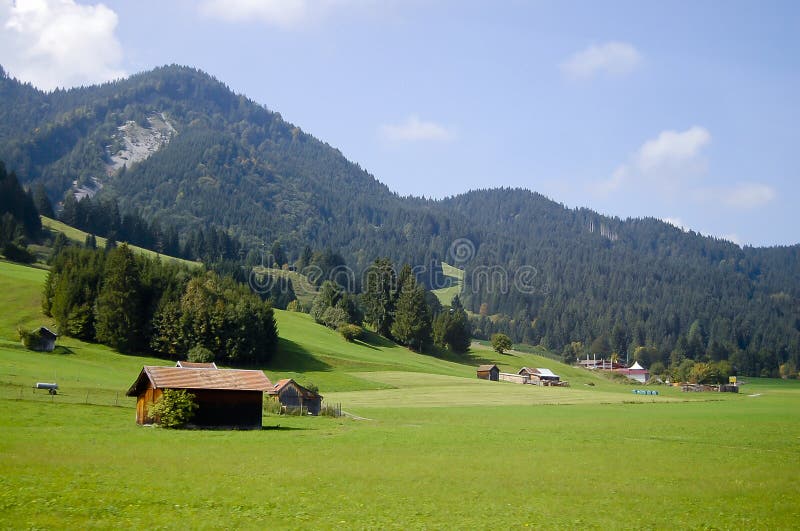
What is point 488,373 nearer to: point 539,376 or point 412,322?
point 539,376

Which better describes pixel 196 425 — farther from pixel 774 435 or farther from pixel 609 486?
pixel 774 435

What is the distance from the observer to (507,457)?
34.9 m

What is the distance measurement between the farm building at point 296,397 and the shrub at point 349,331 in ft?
200

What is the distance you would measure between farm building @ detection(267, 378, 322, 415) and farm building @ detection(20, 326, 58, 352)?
103 feet

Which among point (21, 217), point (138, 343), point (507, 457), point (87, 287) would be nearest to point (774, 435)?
point (507, 457)

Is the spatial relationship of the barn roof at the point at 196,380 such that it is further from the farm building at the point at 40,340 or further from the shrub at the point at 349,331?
the shrub at the point at 349,331

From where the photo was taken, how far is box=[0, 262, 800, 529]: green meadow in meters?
21.1

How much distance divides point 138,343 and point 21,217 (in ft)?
268

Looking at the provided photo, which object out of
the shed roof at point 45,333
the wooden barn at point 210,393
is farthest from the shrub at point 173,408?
the shed roof at point 45,333

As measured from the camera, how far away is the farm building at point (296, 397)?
62.8 metres

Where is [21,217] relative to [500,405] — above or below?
above

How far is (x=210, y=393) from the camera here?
47938 millimetres

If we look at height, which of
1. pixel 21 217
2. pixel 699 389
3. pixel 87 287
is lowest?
pixel 699 389

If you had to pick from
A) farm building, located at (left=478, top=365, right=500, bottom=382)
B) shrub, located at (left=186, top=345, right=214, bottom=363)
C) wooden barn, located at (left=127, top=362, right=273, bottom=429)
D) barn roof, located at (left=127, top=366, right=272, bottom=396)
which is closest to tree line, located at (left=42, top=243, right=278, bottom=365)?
shrub, located at (left=186, top=345, right=214, bottom=363)
